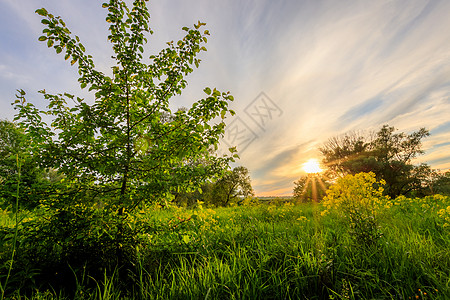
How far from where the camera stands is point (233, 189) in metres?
Result: 30.5

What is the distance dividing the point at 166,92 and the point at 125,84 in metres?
0.61

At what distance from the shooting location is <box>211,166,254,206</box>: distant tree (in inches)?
1133

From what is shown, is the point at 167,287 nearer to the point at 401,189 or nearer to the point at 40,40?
the point at 40,40

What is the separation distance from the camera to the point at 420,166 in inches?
834

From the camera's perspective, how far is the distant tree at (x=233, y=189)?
94.4ft

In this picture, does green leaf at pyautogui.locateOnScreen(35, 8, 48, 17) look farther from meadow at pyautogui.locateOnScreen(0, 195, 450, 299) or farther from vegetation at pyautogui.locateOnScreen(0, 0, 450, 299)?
meadow at pyautogui.locateOnScreen(0, 195, 450, 299)

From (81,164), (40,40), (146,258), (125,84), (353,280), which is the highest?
(40,40)

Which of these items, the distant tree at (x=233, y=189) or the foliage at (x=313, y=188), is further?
the distant tree at (x=233, y=189)

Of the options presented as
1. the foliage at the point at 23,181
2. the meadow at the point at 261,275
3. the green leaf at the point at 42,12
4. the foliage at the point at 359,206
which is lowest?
the meadow at the point at 261,275

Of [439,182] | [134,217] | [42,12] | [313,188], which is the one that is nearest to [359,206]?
[134,217]

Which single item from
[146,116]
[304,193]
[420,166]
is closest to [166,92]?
[146,116]

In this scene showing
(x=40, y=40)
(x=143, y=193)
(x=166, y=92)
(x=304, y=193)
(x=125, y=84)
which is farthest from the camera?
(x=304, y=193)

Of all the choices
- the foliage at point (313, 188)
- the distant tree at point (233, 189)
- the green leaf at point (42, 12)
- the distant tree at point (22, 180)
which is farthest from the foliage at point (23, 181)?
the distant tree at point (233, 189)

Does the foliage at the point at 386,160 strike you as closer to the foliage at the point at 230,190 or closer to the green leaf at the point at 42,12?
the foliage at the point at 230,190
